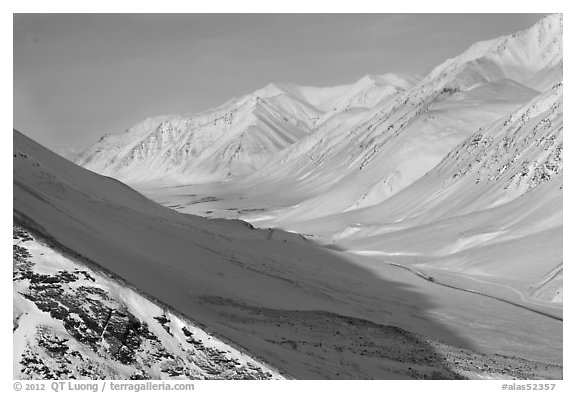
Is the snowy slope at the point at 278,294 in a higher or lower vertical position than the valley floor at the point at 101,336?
higher

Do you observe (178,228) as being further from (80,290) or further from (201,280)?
(80,290)

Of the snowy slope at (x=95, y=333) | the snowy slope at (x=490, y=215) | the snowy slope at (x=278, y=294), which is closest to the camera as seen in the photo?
the snowy slope at (x=95, y=333)

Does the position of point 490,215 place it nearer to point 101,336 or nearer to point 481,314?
point 481,314

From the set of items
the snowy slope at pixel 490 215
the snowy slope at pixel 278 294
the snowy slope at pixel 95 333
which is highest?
the snowy slope at pixel 490 215

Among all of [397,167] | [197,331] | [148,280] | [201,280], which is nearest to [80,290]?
[197,331]

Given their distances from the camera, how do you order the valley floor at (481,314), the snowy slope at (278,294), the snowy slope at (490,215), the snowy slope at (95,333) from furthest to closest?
the snowy slope at (490,215)
the valley floor at (481,314)
the snowy slope at (278,294)
the snowy slope at (95,333)

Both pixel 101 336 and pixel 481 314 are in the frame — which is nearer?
pixel 101 336

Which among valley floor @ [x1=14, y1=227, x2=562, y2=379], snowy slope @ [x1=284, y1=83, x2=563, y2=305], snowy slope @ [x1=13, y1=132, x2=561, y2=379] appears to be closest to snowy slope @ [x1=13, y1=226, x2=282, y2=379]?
valley floor @ [x1=14, y1=227, x2=562, y2=379]

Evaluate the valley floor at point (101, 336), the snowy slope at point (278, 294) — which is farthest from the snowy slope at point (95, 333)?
the snowy slope at point (278, 294)

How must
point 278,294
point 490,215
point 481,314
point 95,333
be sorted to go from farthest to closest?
point 490,215 < point 481,314 < point 278,294 < point 95,333

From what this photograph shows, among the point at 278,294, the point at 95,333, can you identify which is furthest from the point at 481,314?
the point at 95,333

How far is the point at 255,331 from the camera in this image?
3525 centimetres

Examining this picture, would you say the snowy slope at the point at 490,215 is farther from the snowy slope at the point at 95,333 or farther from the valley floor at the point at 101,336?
the snowy slope at the point at 95,333

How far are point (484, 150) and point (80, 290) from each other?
12806 centimetres
